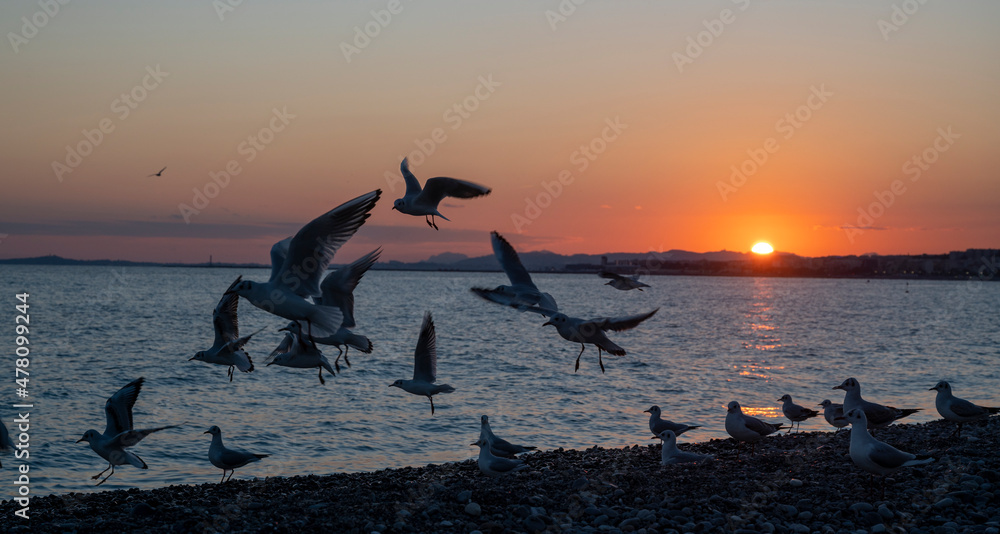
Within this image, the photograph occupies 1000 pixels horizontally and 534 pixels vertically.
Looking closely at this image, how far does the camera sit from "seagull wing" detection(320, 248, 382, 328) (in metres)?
8.99

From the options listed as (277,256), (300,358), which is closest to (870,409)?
(300,358)

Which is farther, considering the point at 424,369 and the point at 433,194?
the point at 424,369

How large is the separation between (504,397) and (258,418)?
18.2 ft

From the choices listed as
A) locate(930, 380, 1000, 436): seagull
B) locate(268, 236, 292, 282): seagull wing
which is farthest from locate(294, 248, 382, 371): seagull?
locate(930, 380, 1000, 436): seagull

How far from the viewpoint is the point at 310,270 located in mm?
7480

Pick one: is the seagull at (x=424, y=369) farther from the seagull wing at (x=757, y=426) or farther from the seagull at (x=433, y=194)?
the seagull wing at (x=757, y=426)

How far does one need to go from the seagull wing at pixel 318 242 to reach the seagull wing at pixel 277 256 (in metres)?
0.23

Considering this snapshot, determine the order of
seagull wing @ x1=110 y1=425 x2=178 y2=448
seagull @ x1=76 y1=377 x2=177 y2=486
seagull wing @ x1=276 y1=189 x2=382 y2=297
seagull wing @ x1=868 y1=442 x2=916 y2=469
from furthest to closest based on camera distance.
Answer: seagull @ x1=76 y1=377 x2=177 y2=486 → seagull wing @ x1=110 y1=425 x2=178 y2=448 → seagull wing @ x1=868 y1=442 x2=916 y2=469 → seagull wing @ x1=276 y1=189 x2=382 y2=297

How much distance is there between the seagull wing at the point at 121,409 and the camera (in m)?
9.41

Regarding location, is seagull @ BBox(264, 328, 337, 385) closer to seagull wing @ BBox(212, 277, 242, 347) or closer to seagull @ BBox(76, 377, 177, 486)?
seagull wing @ BBox(212, 277, 242, 347)

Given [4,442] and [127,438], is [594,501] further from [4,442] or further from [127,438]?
[4,442]

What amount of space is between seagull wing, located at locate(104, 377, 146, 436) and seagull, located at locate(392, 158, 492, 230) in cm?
381

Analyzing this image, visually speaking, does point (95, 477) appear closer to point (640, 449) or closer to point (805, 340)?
point (640, 449)

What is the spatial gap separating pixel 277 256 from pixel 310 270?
0.94 m
